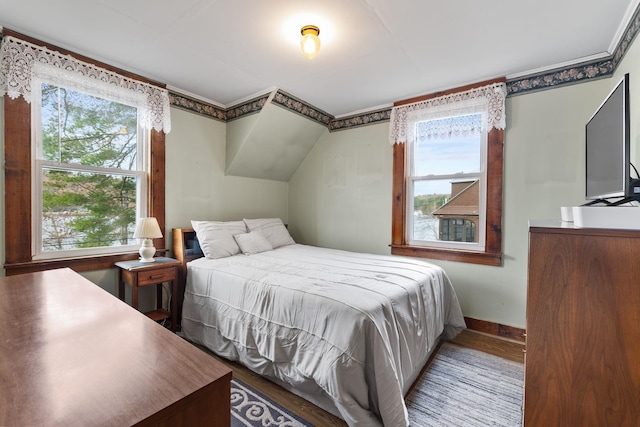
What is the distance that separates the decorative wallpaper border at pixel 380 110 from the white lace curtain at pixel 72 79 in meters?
0.26

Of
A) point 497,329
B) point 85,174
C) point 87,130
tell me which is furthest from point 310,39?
point 497,329

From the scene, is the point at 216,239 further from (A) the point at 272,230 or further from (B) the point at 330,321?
(B) the point at 330,321

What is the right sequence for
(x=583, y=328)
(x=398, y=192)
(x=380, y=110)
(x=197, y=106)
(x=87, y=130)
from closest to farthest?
(x=583, y=328) → (x=87, y=130) → (x=197, y=106) → (x=398, y=192) → (x=380, y=110)

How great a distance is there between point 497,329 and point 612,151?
2.06 m

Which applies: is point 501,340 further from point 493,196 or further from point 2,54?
point 2,54

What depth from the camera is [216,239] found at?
2832 mm

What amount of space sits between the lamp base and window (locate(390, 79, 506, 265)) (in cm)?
244

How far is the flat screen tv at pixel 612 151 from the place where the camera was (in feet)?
3.42

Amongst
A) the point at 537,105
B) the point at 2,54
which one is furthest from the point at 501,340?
the point at 2,54

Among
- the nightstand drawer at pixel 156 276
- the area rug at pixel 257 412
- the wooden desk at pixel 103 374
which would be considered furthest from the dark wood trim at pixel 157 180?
the wooden desk at pixel 103 374

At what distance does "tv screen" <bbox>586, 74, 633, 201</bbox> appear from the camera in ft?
3.43

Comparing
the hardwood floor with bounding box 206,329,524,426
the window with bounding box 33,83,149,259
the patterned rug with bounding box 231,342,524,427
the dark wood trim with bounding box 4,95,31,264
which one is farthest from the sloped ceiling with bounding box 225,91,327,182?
the patterned rug with bounding box 231,342,524,427

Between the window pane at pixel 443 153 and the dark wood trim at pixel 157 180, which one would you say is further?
the window pane at pixel 443 153

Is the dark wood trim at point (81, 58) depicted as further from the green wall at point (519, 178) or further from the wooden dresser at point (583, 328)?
the wooden dresser at point (583, 328)
